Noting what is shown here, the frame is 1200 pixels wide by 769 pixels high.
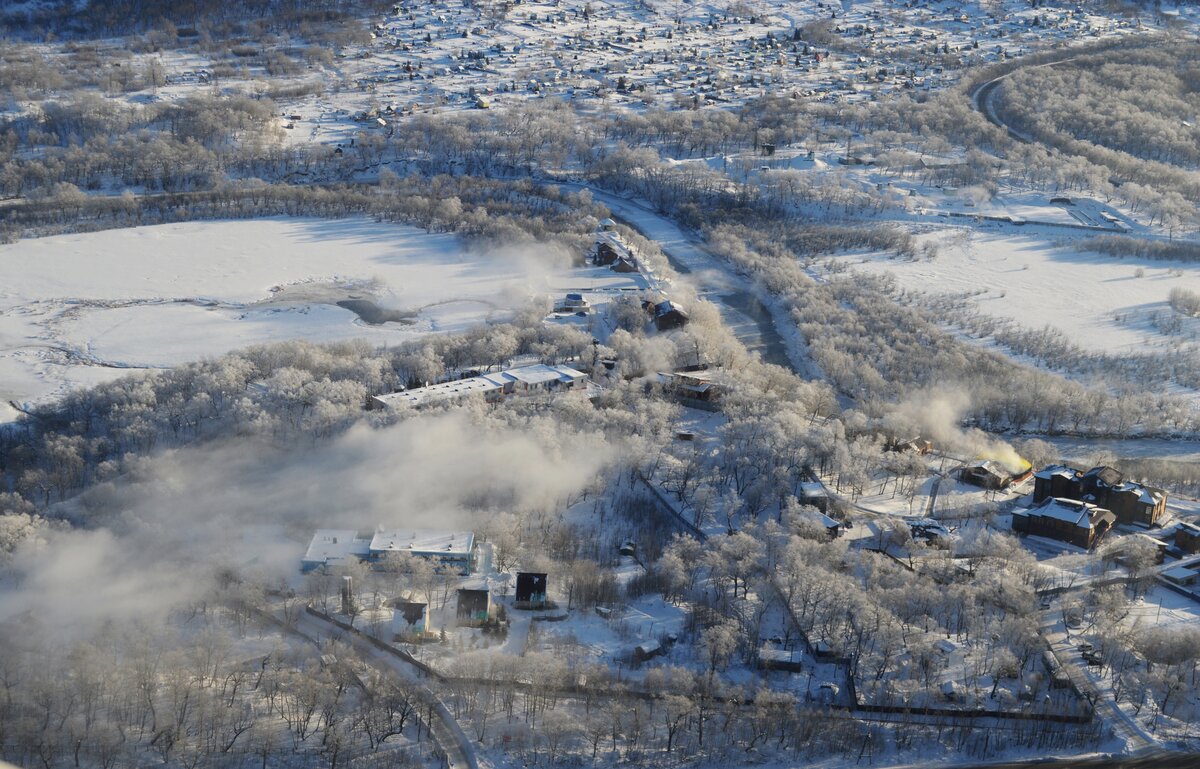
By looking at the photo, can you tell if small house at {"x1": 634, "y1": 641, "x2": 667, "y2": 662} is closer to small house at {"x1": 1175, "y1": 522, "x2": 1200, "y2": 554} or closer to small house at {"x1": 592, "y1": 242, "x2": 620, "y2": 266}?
small house at {"x1": 1175, "y1": 522, "x2": 1200, "y2": 554}

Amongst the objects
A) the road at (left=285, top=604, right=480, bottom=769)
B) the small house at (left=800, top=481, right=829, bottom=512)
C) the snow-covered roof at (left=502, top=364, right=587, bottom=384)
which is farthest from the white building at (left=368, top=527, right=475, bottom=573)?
the snow-covered roof at (left=502, top=364, right=587, bottom=384)

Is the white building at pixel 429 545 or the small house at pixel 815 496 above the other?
the white building at pixel 429 545

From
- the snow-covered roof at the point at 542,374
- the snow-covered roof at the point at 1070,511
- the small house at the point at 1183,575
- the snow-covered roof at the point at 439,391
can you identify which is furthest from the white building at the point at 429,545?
the small house at the point at 1183,575

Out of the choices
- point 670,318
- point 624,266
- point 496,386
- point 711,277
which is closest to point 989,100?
point 711,277

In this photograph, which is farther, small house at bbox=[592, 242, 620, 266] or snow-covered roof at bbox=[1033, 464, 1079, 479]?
small house at bbox=[592, 242, 620, 266]

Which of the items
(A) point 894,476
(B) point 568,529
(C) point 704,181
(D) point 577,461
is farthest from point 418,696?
(C) point 704,181

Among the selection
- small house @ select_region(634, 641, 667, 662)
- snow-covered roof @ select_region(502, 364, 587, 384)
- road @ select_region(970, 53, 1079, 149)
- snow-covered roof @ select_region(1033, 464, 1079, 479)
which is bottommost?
small house @ select_region(634, 641, 667, 662)

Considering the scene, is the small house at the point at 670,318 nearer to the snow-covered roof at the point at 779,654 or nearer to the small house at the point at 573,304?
the small house at the point at 573,304

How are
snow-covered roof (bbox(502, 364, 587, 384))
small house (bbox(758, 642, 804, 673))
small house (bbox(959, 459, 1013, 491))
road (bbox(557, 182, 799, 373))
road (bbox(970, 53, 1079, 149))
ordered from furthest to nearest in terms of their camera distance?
road (bbox(970, 53, 1079, 149)) → road (bbox(557, 182, 799, 373)) → snow-covered roof (bbox(502, 364, 587, 384)) → small house (bbox(959, 459, 1013, 491)) → small house (bbox(758, 642, 804, 673))
